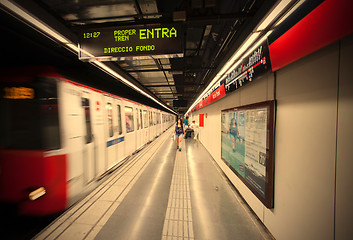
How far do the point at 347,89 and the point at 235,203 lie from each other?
222 cm

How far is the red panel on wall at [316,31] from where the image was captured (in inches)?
30.4

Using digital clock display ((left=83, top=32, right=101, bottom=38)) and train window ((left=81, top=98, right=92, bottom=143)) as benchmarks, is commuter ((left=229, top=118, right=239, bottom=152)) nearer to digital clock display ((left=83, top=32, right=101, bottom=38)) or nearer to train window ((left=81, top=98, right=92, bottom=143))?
digital clock display ((left=83, top=32, right=101, bottom=38))

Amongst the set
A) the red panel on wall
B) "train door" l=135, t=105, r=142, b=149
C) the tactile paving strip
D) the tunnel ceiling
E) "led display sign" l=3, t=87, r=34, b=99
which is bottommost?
the tactile paving strip

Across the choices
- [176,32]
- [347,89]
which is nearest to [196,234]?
[347,89]

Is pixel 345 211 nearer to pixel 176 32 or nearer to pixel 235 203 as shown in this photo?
pixel 235 203

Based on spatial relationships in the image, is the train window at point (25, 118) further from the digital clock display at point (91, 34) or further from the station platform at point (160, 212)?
the station platform at point (160, 212)

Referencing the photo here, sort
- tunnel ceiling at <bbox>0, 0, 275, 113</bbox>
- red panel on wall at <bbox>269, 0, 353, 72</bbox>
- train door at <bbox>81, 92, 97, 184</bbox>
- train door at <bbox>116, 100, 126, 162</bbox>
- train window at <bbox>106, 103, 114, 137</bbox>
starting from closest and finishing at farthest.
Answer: red panel on wall at <bbox>269, 0, 353, 72</bbox>
tunnel ceiling at <bbox>0, 0, 275, 113</bbox>
train door at <bbox>81, 92, 97, 184</bbox>
train window at <bbox>106, 103, 114, 137</bbox>
train door at <bbox>116, 100, 126, 162</bbox>

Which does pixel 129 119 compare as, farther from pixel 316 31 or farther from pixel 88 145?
pixel 316 31

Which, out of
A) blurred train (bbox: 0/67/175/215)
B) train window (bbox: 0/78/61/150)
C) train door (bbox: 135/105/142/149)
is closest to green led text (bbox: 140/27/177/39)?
blurred train (bbox: 0/67/175/215)

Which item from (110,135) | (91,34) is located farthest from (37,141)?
(91,34)

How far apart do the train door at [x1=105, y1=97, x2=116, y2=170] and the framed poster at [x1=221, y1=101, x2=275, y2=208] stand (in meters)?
3.03

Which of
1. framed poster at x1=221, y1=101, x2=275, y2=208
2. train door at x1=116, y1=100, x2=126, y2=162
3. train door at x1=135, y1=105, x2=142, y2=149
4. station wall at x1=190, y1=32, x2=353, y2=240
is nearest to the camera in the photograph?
station wall at x1=190, y1=32, x2=353, y2=240

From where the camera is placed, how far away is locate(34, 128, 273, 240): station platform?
1.69 metres

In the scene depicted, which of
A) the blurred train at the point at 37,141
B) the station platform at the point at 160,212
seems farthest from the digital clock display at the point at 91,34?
the station platform at the point at 160,212
